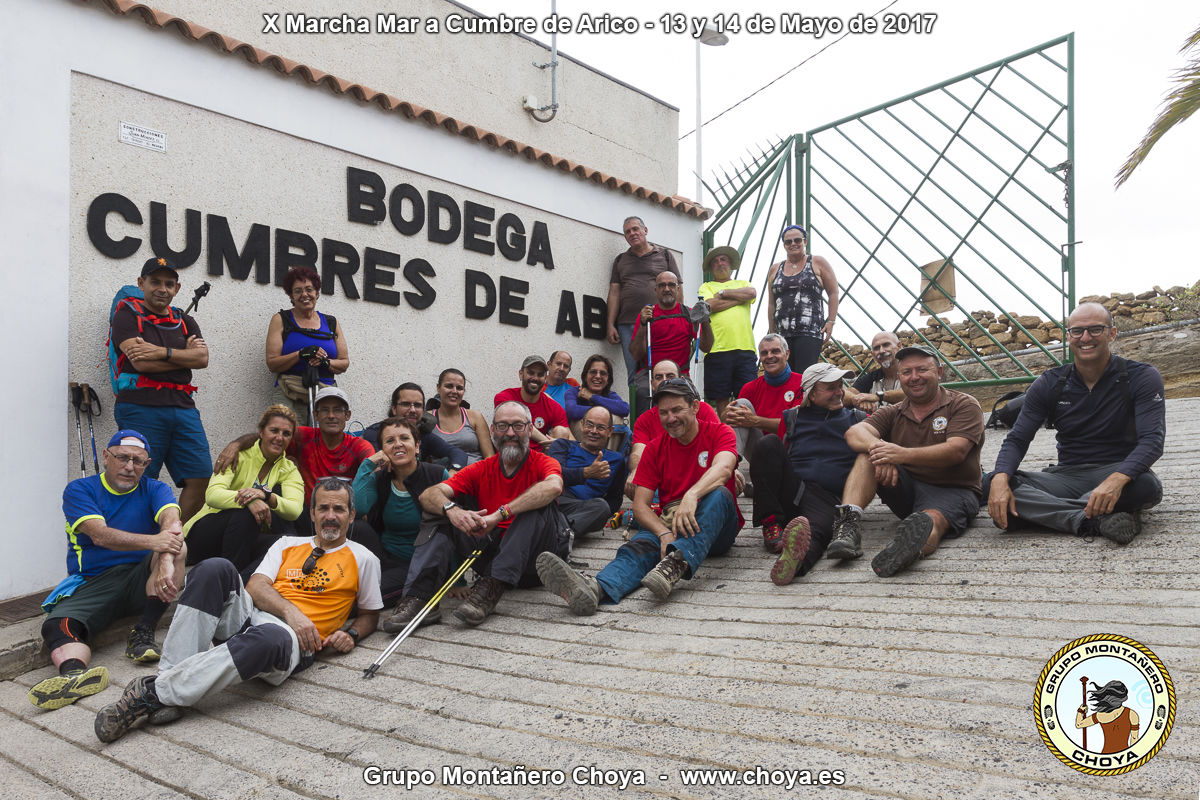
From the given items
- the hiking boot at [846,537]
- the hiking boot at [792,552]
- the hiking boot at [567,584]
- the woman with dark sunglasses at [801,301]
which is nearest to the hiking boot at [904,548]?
the hiking boot at [846,537]

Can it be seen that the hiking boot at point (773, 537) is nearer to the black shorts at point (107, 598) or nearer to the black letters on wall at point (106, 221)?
the black shorts at point (107, 598)

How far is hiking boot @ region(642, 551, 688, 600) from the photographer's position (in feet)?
13.6

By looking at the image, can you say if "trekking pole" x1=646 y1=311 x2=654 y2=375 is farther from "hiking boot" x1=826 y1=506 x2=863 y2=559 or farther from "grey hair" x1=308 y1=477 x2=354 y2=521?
"grey hair" x1=308 y1=477 x2=354 y2=521

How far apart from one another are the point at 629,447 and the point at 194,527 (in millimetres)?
3136

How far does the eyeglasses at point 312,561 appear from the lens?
404 centimetres

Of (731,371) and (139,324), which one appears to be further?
(731,371)

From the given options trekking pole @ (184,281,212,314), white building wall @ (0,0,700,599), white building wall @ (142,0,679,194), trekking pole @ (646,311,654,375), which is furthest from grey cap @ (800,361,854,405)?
white building wall @ (142,0,679,194)

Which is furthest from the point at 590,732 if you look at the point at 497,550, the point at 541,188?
the point at 541,188

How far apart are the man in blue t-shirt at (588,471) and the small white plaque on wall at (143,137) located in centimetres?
345

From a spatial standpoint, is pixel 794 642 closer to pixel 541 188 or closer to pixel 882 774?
pixel 882 774

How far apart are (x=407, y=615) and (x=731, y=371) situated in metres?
4.11

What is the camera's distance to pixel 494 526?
452cm

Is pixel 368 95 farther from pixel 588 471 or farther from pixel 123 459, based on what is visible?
pixel 123 459

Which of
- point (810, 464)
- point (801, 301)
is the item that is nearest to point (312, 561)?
point (810, 464)
